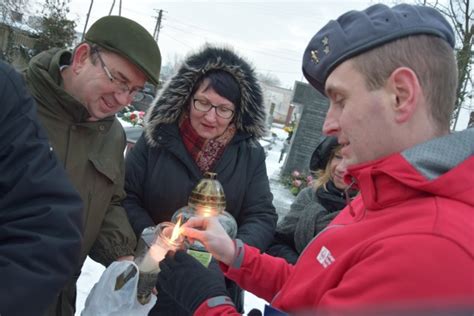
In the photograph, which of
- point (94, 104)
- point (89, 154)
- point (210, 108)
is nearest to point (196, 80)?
point (210, 108)

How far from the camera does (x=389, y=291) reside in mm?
961

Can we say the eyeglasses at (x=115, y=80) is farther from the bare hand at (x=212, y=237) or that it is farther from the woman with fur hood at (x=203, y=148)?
the bare hand at (x=212, y=237)

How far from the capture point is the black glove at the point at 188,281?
1.53 m

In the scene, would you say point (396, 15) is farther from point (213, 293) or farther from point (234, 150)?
point (234, 150)

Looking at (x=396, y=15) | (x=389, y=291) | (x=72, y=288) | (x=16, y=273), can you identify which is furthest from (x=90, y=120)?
(x=389, y=291)

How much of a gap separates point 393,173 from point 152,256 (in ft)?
3.87

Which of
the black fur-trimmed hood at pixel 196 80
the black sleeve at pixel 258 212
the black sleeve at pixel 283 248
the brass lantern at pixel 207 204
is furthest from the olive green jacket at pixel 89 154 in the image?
the black sleeve at pixel 283 248

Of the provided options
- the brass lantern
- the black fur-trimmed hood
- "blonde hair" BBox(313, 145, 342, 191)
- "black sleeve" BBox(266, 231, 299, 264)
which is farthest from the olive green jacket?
"blonde hair" BBox(313, 145, 342, 191)

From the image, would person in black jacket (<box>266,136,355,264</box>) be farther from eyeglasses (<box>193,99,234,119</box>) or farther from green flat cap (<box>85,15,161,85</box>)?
green flat cap (<box>85,15,161,85</box>)

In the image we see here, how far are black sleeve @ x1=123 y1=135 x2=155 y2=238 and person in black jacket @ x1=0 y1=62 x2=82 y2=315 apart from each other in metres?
1.13

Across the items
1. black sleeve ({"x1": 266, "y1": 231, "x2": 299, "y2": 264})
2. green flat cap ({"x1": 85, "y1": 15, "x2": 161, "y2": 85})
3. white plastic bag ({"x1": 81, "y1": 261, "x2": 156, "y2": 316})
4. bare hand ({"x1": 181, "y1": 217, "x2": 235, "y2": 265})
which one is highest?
green flat cap ({"x1": 85, "y1": 15, "x2": 161, "y2": 85})

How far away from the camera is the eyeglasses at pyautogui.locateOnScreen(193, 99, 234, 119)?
2686 millimetres

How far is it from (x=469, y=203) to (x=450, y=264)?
21 centimetres

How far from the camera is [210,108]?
268cm
